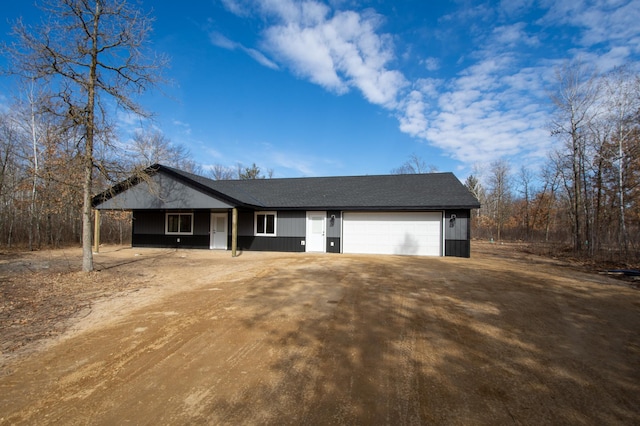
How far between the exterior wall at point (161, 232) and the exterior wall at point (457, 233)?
12422mm

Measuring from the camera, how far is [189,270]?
9.47 meters

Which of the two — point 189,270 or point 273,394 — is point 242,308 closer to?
point 273,394

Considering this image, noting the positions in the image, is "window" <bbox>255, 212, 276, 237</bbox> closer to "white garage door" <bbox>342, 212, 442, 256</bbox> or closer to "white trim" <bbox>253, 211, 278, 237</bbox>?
"white trim" <bbox>253, 211, 278, 237</bbox>

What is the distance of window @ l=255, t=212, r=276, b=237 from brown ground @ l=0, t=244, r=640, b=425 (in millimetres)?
8770

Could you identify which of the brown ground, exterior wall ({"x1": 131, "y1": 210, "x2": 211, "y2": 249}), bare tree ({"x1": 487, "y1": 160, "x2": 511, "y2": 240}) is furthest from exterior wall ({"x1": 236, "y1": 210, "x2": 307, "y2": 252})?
bare tree ({"x1": 487, "y1": 160, "x2": 511, "y2": 240})

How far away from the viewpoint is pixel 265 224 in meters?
15.8

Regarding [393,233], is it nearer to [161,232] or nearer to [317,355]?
[317,355]

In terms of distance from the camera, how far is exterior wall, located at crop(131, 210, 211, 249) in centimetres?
1647

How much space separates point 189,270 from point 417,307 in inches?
285

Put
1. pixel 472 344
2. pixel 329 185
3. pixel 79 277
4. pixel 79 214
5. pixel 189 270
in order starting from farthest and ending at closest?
Result: pixel 79 214 → pixel 329 185 → pixel 189 270 → pixel 79 277 → pixel 472 344

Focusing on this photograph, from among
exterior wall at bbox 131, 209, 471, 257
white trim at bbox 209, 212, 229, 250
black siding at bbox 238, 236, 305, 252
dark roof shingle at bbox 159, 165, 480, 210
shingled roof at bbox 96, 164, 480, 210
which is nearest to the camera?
exterior wall at bbox 131, 209, 471, 257

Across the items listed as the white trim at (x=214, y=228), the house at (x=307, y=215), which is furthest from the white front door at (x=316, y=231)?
the white trim at (x=214, y=228)

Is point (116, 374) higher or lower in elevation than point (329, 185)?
lower

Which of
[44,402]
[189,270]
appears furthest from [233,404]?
[189,270]
